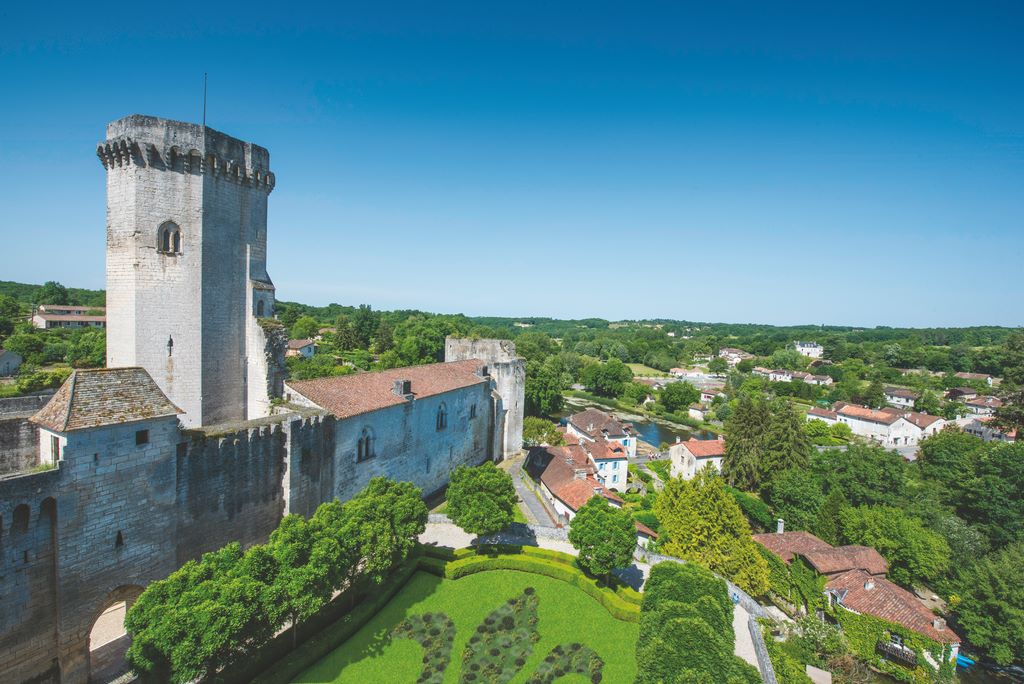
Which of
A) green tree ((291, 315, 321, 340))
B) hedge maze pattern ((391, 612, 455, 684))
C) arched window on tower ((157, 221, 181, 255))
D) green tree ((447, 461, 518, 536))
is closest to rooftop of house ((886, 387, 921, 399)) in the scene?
green tree ((447, 461, 518, 536))

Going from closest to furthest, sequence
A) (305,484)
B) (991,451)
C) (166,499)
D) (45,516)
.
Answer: (45,516)
(166,499)
(305,484)
(991,451)

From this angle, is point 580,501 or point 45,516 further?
point 580,501

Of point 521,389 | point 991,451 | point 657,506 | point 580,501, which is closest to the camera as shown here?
point 657,506

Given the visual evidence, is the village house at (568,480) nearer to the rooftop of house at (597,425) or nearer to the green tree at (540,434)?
the green tree at (540,434)

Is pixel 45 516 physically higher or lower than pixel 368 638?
higher

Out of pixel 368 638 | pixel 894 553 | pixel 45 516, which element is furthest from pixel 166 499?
pixel 894 553

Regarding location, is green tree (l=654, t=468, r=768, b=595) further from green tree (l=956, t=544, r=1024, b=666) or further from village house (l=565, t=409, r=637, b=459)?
village house (l=565, t=409, r=637, b=459)

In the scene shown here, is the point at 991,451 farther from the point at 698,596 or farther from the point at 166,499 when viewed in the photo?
the point at 166,499
